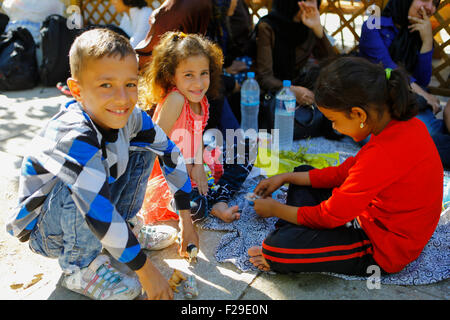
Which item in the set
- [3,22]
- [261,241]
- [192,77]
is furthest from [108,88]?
[3,22]

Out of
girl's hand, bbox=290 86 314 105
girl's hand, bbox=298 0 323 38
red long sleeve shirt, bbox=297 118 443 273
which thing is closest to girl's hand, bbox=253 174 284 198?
red long sleeve shirt, bbox=297 118 443 273

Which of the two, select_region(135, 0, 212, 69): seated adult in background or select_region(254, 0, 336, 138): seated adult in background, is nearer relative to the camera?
select_region(135, 0, 212, 69): seated adult in background

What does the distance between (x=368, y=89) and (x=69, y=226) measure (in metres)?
1.23

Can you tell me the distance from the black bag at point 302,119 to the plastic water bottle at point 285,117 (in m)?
0.05

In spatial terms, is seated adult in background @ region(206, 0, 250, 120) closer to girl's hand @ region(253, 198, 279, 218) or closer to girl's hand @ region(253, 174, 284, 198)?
girl's hand @ region(253, 174, 284, 198)

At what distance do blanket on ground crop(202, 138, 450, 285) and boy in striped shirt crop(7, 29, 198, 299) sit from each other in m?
0.50

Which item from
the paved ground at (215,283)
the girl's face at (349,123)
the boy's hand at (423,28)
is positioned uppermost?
the boy's hand at (423,28)

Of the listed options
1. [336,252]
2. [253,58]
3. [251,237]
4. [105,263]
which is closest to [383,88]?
[336,252]

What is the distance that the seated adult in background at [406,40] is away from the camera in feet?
10.7

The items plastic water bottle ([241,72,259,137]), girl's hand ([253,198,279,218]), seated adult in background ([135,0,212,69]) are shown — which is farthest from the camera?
plastic water bottle ([241,72,259,137])

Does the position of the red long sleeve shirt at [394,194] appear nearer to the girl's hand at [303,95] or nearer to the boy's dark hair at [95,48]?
the boy's dark hair at [95,48]

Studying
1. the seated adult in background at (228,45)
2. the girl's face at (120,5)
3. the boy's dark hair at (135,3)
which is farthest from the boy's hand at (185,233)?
the girl's face at (120,5)

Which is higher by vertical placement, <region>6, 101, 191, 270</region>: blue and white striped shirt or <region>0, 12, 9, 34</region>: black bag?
<region>0, 12, 9, 34</region>: black bag

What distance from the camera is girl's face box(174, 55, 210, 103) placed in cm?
223
